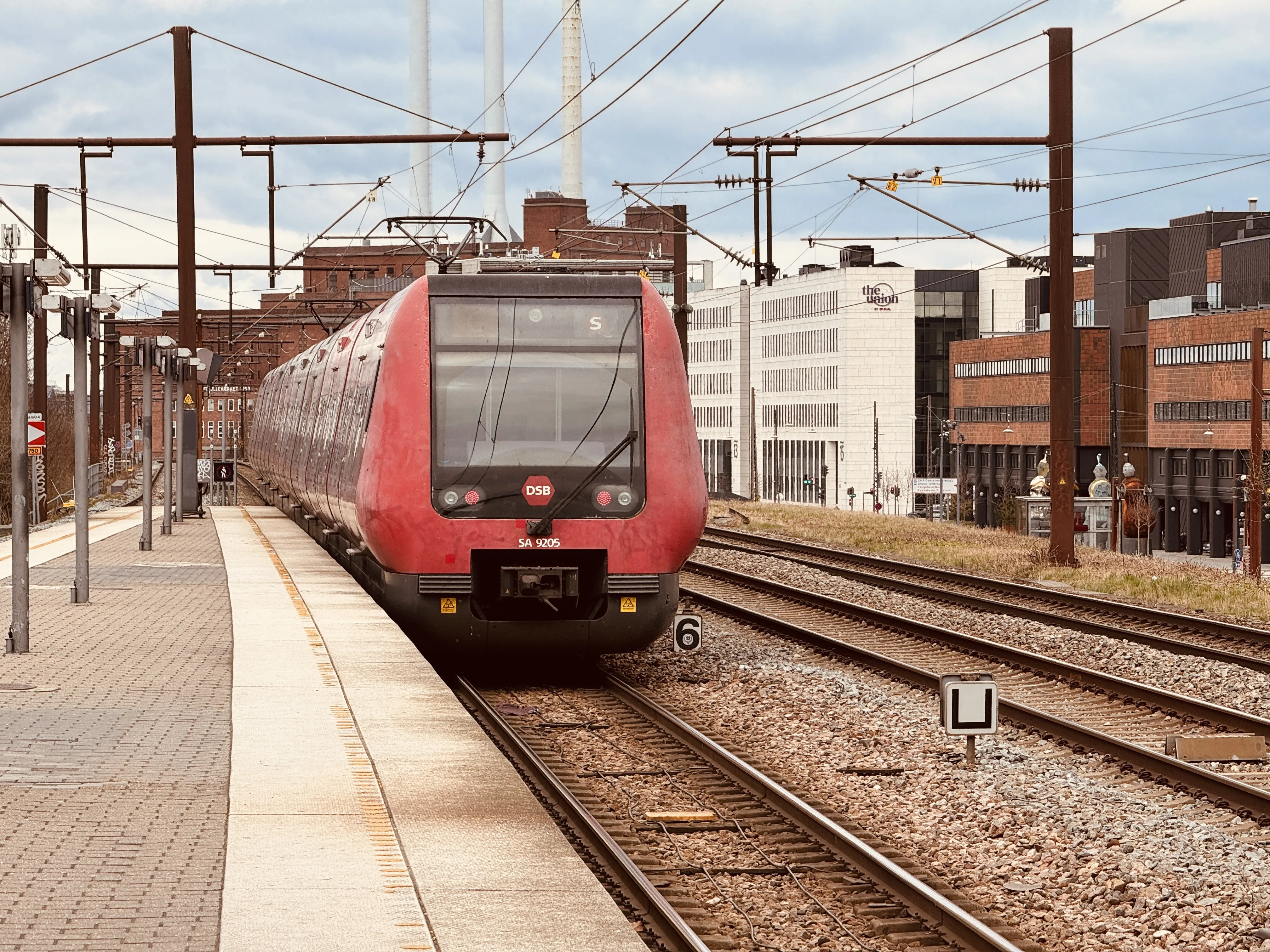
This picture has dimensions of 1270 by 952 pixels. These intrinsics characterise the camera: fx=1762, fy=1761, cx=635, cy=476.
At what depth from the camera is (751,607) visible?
21.2m

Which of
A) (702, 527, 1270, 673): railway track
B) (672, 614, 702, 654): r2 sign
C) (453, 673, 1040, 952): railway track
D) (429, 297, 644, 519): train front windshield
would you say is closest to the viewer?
(453, 673, 1040, 952): railway track

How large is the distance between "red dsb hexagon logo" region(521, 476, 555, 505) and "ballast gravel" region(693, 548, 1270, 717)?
18.0ft

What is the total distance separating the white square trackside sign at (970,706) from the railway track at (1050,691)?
1001mm

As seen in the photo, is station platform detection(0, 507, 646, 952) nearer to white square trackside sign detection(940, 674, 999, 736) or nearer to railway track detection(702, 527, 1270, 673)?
white square trackside sign detection(940, 674, 999, 736)

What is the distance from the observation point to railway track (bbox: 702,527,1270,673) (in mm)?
17109

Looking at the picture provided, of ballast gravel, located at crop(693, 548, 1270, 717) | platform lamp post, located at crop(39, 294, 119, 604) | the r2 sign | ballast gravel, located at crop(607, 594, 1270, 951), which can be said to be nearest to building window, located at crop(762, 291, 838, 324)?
ballast gravel, located at crop(693, 548, 1270, 717)

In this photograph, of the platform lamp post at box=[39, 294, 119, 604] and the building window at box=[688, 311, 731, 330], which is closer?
the platform lamp post at box=[39, 294, 119, 604]

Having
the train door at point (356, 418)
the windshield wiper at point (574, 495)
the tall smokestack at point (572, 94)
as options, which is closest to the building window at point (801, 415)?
the tall smokestack at point (572, 94)

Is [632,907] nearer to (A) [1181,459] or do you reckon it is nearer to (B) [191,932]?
(B) [191,932]

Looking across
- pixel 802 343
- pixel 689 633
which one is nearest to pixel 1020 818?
pixel 689 633

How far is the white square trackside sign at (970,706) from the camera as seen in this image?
10.8 metres

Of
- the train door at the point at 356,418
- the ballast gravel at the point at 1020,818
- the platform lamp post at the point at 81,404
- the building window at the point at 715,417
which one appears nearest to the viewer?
the ballast gravel at the point at 1020,818

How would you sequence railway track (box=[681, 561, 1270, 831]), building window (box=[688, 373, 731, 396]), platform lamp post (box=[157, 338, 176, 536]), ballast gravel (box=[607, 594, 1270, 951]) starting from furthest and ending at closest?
building window (box=[688, 373, 731, 396]) < platform lamp post (box=[157, 338, 176, 536]) < railway track (box=[681, 561, 1270, 831]) < ballast gravel (box=[607, 594, 1270, 951])

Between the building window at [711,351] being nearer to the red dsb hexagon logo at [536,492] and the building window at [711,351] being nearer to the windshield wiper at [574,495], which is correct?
the windshield wiper at [574,495]
